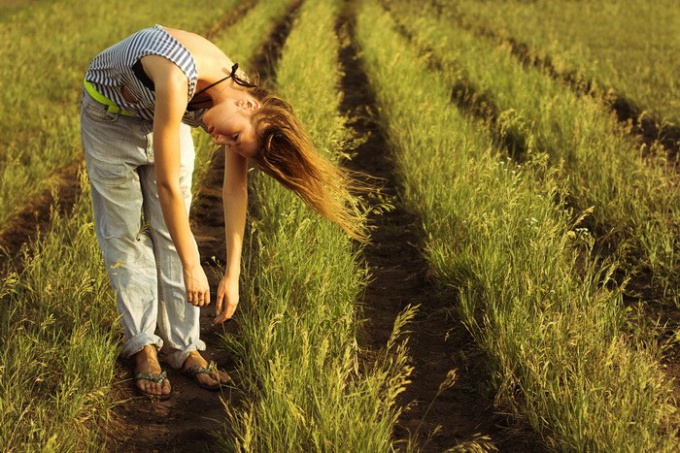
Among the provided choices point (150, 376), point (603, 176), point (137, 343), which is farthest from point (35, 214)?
point (603, 176)

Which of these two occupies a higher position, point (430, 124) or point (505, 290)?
point (505, 290)

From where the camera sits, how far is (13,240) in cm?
516

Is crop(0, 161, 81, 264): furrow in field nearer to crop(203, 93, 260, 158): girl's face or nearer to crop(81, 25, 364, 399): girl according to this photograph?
crop(81, 25, 364, 399): girl

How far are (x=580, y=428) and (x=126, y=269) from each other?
1.88m

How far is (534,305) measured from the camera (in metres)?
3.51

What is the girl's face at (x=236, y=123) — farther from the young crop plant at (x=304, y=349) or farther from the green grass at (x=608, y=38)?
the green grass at (x=608, y=38)

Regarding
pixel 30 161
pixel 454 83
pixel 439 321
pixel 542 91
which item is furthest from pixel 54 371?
pixel 454 83

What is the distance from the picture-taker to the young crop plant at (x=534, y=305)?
2.90m

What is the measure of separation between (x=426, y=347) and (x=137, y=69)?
186 centimetres

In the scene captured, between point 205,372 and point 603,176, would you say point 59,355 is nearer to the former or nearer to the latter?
point 205,372

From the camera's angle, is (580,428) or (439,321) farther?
(439,321)

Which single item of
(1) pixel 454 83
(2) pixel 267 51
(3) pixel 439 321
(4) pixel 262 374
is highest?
(4) pixel 262 374

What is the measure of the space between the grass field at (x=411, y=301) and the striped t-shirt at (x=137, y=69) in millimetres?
836

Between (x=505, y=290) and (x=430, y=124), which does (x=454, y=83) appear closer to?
(x=430, y=124)
